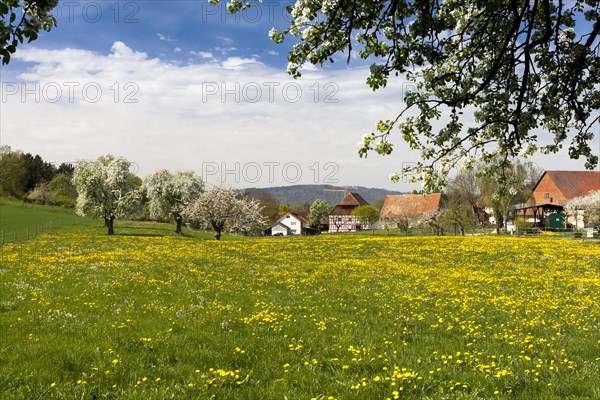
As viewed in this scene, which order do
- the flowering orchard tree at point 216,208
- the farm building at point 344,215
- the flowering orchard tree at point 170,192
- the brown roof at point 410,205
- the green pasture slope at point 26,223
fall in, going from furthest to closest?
the farm building at point 344,215
the brown roof at point 410,205
the flowering orchard tree at point 170,192
the flowering orchard tree at point 216,208
the green pasture slope at point 26,223

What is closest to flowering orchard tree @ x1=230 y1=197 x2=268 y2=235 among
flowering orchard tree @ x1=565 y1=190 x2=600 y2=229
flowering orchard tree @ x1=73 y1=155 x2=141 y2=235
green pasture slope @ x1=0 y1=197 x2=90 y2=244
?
flowering orchard tree @ x1=73 y1=155 x2=141 y2=235

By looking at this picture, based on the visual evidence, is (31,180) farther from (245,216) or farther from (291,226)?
(245,216)

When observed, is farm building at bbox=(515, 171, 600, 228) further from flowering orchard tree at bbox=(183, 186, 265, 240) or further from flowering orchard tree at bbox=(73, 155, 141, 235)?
flowering orchard tree at bbox=(73, 155, 141, 235)

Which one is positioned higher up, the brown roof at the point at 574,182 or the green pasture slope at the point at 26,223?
the brown roof at the point at 574,182

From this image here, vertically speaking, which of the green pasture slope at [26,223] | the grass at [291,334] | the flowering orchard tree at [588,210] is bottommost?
the grass at [291,334]

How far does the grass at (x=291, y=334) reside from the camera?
7.56m

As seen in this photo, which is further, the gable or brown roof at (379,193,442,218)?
brown roof at (379,193,442,218)

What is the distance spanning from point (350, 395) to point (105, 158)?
6246 cm

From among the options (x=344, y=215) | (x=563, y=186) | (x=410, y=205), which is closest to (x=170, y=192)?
(x=410, y=205)

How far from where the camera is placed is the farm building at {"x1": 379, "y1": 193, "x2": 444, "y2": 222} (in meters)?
112

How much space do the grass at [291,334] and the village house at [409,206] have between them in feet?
290

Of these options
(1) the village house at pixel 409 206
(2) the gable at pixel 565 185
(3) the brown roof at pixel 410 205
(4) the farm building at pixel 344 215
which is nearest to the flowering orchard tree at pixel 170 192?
(1) the village house at pixel 409 206

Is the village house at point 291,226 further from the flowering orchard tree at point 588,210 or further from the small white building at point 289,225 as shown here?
the flowering orchard tree at point 588,210

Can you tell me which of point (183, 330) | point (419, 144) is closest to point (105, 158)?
point (183, 330)
